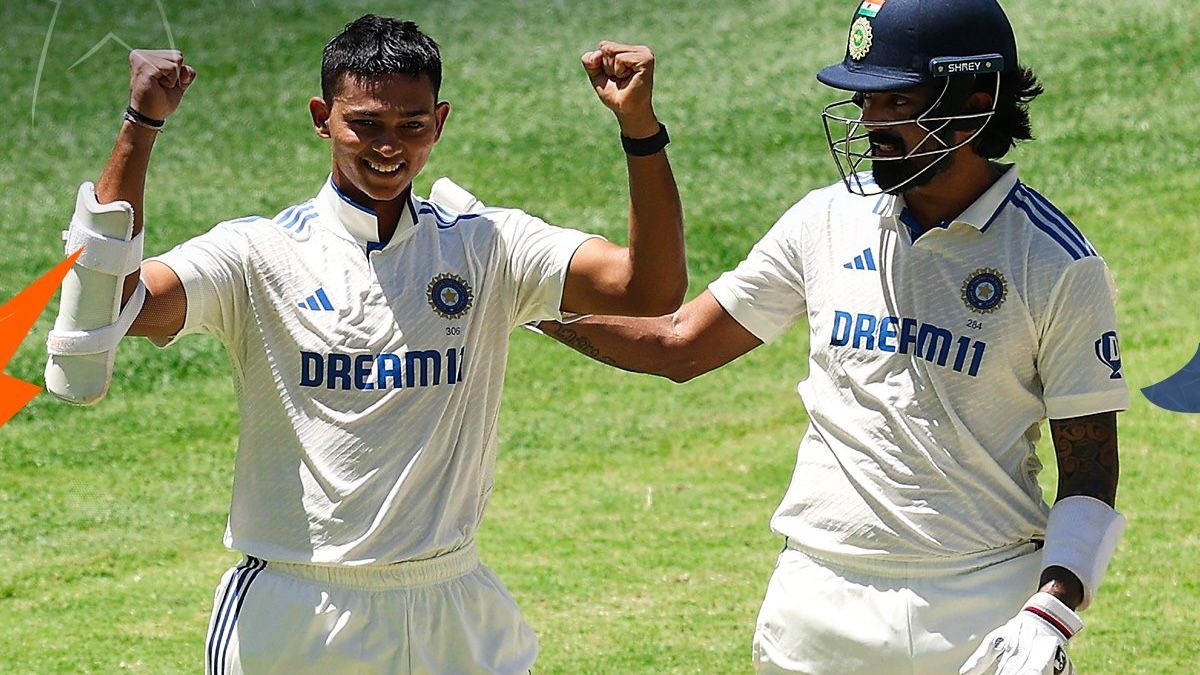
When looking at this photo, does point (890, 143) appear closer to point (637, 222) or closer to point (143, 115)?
point (637, 222)

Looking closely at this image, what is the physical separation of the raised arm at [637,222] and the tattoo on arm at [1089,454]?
813 mm

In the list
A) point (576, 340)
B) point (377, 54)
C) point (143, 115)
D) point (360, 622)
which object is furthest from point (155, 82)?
point (576, 340)

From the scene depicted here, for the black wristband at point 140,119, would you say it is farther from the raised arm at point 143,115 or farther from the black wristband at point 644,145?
the black wristband at point 644,145

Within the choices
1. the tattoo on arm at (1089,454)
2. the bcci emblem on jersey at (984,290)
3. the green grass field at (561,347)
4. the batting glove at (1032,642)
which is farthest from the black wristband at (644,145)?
the green grass field at (561,347)

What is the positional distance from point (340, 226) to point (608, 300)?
1.74ft

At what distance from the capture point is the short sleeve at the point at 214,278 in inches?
134

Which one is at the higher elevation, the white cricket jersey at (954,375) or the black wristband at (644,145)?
the black wristband at (644,145)

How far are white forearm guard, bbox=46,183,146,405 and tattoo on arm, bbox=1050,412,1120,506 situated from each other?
68.8 inches

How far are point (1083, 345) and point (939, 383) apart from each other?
284 millimetres

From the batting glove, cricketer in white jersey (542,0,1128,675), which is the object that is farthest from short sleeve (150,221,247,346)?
the batting glove

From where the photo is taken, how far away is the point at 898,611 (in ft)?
11.9

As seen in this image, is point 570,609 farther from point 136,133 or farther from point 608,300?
point 136,133

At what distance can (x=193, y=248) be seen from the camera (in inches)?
136

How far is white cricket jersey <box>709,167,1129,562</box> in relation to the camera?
3.60 m
